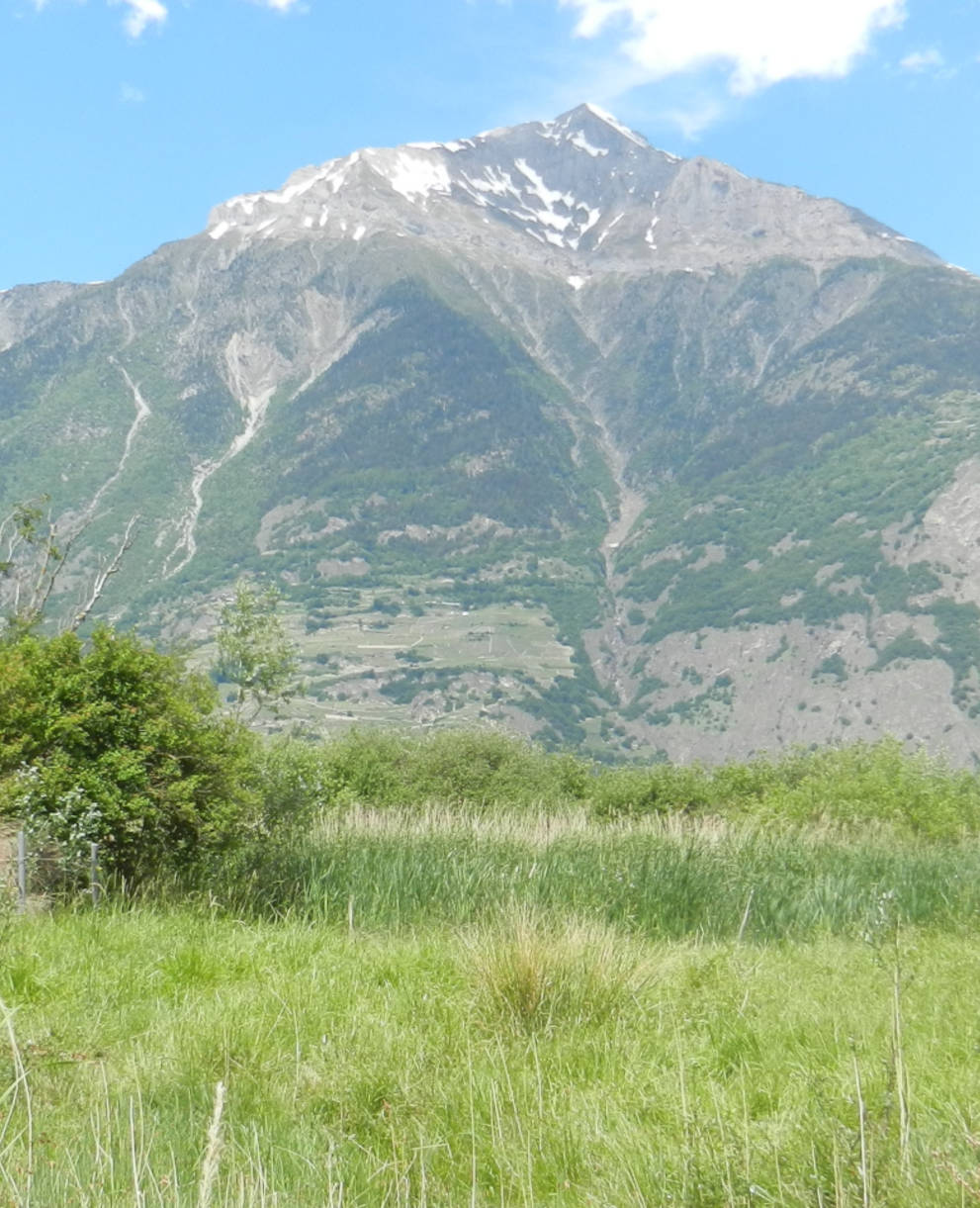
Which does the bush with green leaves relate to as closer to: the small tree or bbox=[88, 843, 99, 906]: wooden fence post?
bbox=[88, 843, 99, 906]: wooden fence post

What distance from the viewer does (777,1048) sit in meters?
5.66

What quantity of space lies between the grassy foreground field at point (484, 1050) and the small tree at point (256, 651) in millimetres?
15211

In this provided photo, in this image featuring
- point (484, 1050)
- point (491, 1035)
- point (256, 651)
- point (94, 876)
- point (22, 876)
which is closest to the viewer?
point (484, 1050)

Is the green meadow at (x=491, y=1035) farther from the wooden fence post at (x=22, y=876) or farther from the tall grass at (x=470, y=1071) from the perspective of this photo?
the wooden fence post at (x=22, y=876)

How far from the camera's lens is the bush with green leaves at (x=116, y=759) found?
1005 centimetres

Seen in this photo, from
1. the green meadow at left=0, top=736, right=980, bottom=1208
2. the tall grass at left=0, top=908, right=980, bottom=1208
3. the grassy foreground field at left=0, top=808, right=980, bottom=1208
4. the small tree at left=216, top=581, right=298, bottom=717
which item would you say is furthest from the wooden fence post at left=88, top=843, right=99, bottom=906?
the small tree at left=216, top=581, right=298, bottom=717

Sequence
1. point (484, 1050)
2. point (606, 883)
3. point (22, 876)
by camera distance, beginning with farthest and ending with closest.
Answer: point (606, 883) → point (22, 876) → point (484, 1050)

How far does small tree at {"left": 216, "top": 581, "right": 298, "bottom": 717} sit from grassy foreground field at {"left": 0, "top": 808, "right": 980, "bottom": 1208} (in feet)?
49.9

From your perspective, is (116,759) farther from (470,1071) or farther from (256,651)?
(256,651)

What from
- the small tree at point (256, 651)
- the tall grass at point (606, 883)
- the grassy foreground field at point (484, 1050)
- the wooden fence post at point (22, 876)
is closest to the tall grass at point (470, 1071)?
the grassy foreground field at point (484, 1050)

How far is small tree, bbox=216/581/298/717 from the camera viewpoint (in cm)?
2602

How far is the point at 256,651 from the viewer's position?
26.2 metres

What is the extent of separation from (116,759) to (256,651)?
1599cm

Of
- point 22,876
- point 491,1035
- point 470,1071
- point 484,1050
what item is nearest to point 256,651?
point 22,876
